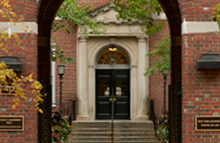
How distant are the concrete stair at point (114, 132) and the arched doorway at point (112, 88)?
5.94ft

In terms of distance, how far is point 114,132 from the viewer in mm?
14742

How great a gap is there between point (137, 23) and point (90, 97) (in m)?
3.84

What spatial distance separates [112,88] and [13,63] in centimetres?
1039

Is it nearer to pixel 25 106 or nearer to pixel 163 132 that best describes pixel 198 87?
pixel 25 106

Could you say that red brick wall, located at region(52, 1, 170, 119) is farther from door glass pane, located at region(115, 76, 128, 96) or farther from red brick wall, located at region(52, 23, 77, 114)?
door glass pane, located at region(115, 76, 128, 96)

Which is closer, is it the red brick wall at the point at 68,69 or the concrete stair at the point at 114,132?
the concrete stair at the point at 114,132

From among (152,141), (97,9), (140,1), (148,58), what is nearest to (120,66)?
(148,58)

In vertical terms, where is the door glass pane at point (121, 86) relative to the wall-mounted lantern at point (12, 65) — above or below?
below

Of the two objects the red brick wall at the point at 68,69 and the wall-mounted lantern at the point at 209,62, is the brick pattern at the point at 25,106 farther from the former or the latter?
the red brick wall at the point at 68,69

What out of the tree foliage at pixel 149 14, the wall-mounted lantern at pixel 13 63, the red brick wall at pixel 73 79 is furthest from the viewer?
the red brick wall at pixel 73 79

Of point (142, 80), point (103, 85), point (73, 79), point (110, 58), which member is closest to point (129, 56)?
point (110, 58)

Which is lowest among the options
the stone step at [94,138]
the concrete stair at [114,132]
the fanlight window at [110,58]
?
the stone step at [94,138]

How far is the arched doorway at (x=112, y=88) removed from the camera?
17.2 m

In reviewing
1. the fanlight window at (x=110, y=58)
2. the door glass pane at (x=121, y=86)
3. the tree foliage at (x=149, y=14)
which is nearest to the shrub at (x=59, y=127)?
the tree foliage at (x=149, y=14)
